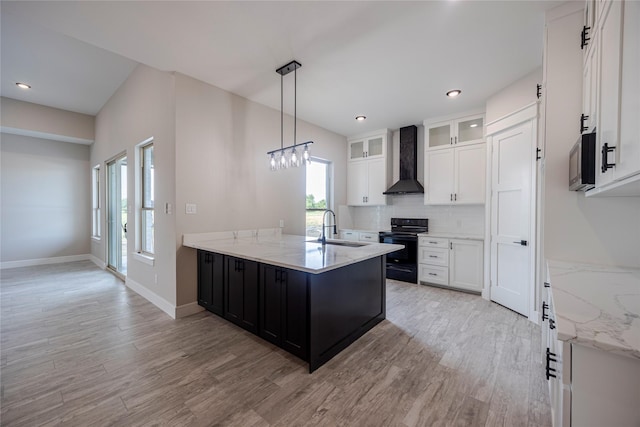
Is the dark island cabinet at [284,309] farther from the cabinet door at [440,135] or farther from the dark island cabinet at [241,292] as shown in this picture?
the cabinet door at [440,135]

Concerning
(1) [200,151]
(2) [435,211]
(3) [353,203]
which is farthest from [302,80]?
(2) [435,211]

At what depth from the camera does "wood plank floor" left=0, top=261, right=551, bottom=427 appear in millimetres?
1606

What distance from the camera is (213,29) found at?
7.39ft

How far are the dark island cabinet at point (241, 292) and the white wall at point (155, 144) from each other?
2.62 feet

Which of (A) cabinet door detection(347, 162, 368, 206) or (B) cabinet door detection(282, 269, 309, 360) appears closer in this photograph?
(B) cabinet door detection(282, 269, 309, 360)

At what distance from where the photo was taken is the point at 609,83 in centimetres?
121

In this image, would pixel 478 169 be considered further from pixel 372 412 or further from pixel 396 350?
pixel 372 412

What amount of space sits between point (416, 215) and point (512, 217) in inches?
70.9

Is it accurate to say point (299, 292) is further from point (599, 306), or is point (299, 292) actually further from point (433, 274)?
point (433, 274)

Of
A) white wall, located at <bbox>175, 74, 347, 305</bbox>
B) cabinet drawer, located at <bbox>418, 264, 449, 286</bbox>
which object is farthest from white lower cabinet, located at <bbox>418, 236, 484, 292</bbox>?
white wall, located at <bbox>175, 74, 347, 305</bbox>

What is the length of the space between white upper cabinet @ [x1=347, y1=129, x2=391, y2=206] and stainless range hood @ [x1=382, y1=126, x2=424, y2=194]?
0.27 meters

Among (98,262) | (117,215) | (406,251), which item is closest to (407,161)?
(406,251)

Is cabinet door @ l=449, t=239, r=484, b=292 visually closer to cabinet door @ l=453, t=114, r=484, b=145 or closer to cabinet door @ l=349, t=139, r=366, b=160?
cabinet door @ l=453, t=114, r=484, b=145

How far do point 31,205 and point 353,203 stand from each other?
715 centimetres
